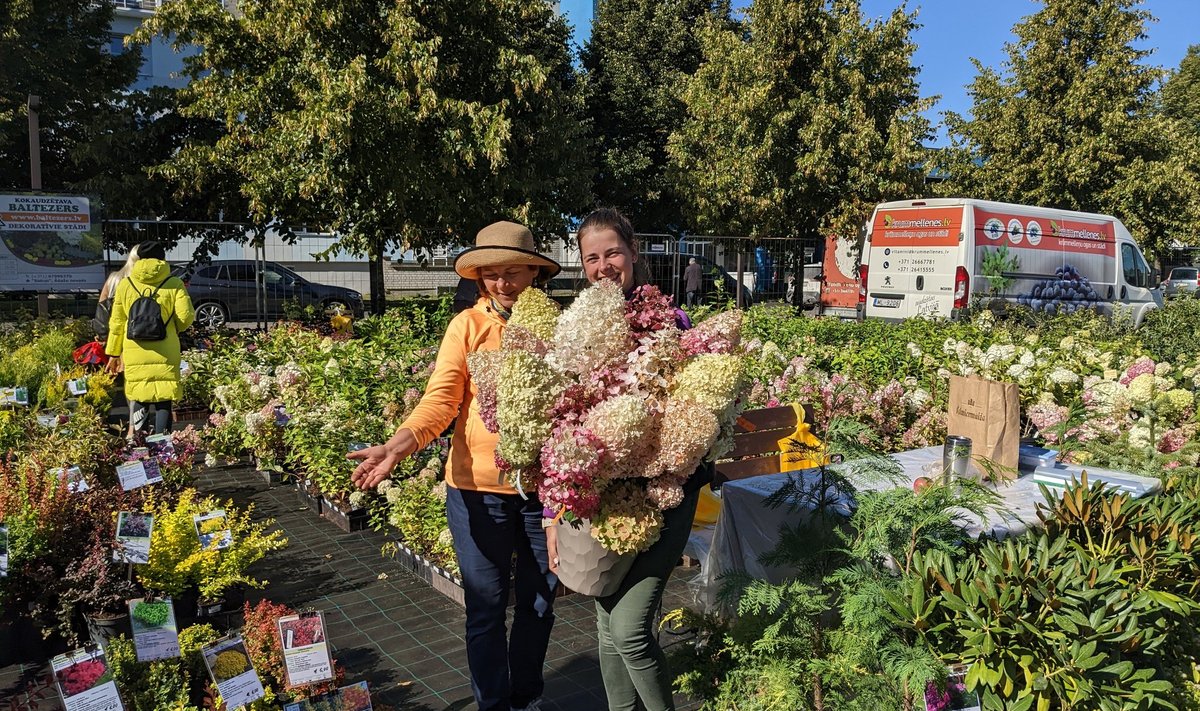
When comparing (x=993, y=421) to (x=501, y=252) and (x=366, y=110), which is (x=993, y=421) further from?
(x=366, y=110)

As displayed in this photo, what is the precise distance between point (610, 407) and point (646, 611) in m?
0.69

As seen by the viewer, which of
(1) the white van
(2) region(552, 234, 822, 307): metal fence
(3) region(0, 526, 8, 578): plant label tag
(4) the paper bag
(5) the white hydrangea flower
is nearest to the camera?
(3) region(0, 526, 8, 578): plant label tag

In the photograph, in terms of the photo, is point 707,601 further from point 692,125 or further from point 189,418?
point 692,125

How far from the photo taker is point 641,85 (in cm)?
2050

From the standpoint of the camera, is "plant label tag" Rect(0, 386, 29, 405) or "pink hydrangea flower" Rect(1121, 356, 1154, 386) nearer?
"pink hydrangea flower" Rect(1121, 356, 1154, 386)

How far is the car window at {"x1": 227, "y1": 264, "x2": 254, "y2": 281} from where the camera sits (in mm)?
14930

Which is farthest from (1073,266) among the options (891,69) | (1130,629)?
(1130,629)

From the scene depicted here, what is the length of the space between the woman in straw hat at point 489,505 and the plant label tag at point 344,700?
0.35 meters

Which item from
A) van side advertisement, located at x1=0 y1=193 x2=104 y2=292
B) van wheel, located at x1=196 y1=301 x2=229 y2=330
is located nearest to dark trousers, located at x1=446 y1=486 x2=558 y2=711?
van side advertisement, located at x1=0 y1=193 x2=104 y2=292

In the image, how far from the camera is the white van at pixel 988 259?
11805 millimetres

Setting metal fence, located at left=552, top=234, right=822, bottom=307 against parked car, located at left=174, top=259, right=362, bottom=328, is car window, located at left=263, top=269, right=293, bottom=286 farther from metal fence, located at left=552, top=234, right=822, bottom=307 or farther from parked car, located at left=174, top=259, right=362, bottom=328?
metal fence, located at left=552, top=234, right=822, bottom=307

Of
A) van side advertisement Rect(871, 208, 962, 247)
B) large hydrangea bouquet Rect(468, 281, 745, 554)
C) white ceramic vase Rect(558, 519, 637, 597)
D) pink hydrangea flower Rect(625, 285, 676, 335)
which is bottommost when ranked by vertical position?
white ceramic vase Rect(558, 519, 637, 597)

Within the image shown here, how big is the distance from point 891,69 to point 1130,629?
54.1 feet

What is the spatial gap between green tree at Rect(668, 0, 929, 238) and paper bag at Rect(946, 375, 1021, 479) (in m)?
13.5
